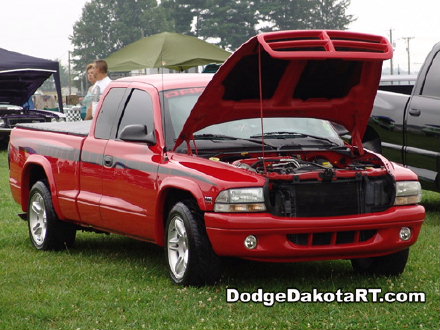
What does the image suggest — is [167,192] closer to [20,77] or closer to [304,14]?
[20,77]

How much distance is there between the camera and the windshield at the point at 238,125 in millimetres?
8086

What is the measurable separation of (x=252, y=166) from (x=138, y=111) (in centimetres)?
131

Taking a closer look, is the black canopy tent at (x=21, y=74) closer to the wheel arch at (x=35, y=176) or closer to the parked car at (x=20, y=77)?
the parked car at (x=20, y=77)

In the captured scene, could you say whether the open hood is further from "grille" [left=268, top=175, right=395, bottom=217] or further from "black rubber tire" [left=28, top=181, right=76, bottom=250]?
"black rubber tire" [left=28, top=181, right=76, bottom=250]

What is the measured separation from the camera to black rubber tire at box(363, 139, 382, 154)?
12.0m

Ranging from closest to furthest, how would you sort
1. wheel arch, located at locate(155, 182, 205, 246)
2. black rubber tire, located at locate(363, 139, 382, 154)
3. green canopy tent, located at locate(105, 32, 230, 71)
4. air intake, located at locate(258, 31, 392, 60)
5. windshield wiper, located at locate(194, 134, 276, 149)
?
air intake, located at locate(258, 31, 392, 60), wheel arch, located at locate(155, 182, 205, 246), windshield wiper, located at locate(194, 134, 276, 149), black rubber tire, located at locate(363, 139, 382, 154), green canopy tent, located at locate(105, 32, 230, 71)

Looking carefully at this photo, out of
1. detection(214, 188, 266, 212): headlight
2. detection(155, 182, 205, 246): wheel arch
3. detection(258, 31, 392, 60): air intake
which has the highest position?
detection(258, 31, 392, 60): air intake

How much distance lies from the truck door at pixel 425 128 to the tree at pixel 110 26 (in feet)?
336

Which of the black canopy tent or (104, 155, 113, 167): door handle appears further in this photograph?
the black canopy tent

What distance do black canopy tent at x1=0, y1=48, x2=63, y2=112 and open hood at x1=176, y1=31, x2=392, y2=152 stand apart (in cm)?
1883

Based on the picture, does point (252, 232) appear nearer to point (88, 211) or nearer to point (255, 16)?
point (88, 211)

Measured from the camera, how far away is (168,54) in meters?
26.9

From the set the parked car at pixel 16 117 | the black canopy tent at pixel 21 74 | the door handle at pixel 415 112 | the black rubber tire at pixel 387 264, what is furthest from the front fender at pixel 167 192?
the black canopy tent at pixel 21 74

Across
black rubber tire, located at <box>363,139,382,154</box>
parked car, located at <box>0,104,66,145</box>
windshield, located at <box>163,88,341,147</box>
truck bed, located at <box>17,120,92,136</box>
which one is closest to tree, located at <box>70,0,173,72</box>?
parked car, located at <box>0,104,66,145</box>
